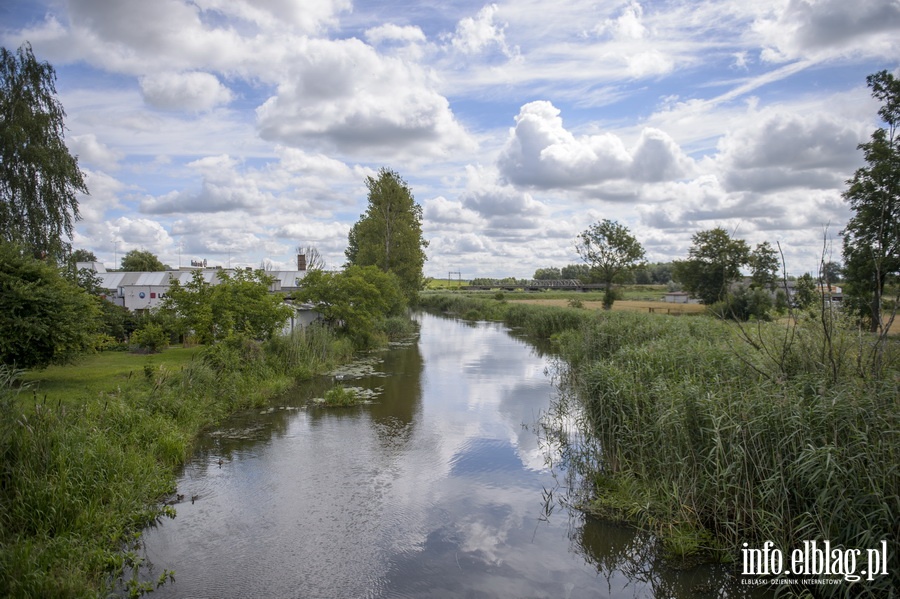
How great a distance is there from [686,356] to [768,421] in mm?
3806

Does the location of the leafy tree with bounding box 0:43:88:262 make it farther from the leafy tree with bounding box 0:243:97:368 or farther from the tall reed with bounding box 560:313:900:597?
the tall reed with bounding box 560:313:900:597

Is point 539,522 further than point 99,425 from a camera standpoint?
No

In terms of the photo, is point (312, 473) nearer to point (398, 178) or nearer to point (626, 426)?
point (626, 426)

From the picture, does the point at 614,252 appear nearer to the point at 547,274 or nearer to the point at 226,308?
the point at 226,308

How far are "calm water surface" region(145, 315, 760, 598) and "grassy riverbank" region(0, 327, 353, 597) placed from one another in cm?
51

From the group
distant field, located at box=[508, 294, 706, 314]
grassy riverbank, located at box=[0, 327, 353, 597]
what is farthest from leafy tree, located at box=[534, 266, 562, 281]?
grassy riverbank, located at box=[0, 327, 353, 597]

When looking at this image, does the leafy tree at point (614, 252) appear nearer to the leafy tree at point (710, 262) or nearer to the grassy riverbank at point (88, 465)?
the leafy tree at point (710, 262)

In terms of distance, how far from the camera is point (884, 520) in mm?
4941

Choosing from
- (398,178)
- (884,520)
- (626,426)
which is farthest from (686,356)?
(398,178)

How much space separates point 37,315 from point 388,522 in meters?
7.87

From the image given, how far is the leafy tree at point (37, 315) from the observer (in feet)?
32.5

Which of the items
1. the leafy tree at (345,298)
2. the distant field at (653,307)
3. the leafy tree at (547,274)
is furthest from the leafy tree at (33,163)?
the leafy tree at (547,274)

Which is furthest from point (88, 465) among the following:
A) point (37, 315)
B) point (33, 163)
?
point (33, 163)

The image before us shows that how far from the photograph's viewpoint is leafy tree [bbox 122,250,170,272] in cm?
5212
